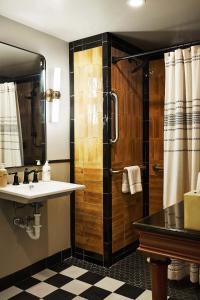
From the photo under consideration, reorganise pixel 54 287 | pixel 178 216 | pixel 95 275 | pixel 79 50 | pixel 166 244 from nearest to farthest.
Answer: pixel 166 244
pixel 178 216
pixel 54 287
pixel 95 275
pixel 79 50

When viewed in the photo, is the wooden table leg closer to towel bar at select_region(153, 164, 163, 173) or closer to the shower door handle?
the shower door handle

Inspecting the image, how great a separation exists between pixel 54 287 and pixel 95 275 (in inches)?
15.3

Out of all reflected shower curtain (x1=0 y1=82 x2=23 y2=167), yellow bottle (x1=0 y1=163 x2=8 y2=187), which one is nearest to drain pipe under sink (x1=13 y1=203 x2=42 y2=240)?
yellow bottle (x1=0 y1=163 x2=8 y2=187)

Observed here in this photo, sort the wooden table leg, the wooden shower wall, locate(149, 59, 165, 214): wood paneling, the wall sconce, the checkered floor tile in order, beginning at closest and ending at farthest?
the wooden table leg, the checkered floor tile, the wall sconce, the wooden shower wall, locate(149, 59, 165, 214): wood paneling

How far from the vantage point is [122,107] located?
2.86 metres

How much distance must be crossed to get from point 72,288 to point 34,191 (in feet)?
2.88

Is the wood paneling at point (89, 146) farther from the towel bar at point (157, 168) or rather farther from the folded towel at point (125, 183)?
the towel bar at point (157, 168)

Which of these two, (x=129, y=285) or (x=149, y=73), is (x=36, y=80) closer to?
(x=149, y=73)

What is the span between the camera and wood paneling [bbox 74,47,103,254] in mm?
2701

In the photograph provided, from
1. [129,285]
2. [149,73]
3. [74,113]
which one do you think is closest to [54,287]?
→ [129,285]

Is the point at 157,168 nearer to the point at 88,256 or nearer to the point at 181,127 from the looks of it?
the point at 181,127

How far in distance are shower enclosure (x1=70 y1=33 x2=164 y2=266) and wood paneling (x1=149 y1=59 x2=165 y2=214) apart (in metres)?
0.02

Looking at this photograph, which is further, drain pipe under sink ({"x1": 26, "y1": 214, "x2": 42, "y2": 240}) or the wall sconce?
the wall sconce

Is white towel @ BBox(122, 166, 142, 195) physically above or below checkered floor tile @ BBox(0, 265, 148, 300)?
above
